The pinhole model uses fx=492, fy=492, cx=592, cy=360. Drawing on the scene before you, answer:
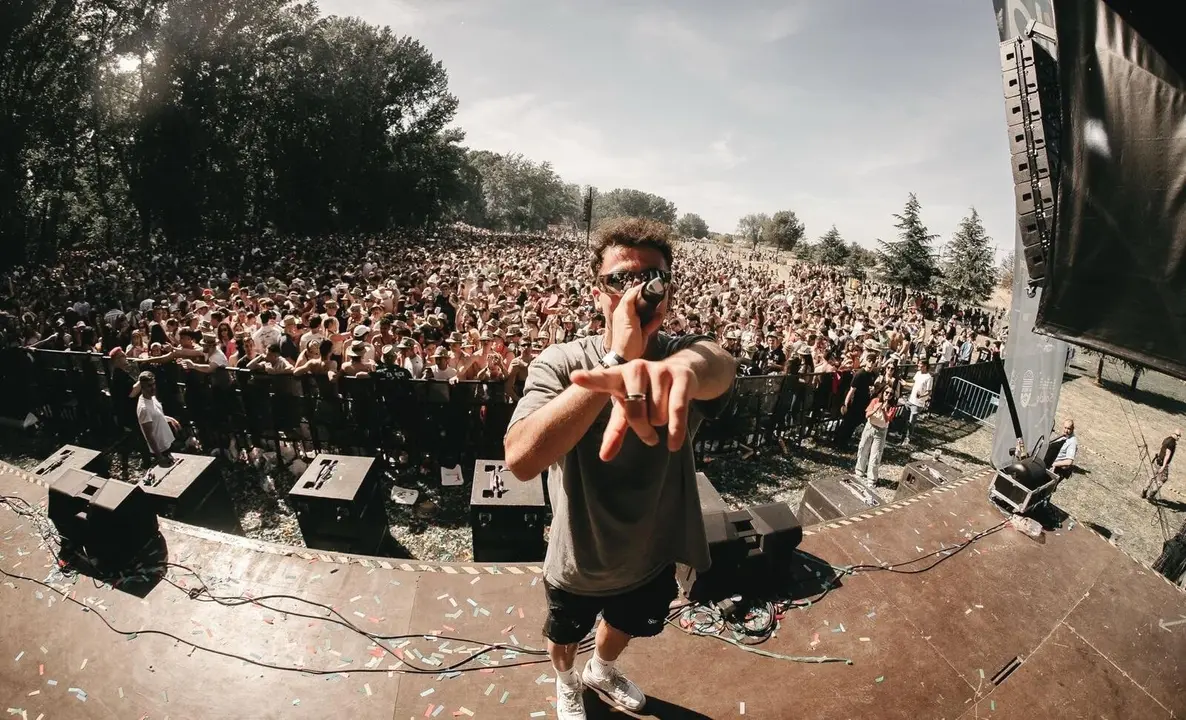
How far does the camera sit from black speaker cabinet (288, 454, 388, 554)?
193 inches

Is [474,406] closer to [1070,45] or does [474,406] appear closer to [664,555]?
[664,555]

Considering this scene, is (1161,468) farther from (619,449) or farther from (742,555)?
(619,449)

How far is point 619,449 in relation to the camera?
1.56 metres

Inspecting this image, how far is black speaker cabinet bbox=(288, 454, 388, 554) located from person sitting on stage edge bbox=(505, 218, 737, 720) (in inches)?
119

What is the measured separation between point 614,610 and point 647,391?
1.67m

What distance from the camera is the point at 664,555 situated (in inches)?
98.0

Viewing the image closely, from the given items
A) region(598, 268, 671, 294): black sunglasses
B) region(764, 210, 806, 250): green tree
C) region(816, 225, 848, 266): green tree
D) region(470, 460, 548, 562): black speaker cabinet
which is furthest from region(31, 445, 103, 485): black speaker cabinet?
region(764, 210, 806, 250): green tree

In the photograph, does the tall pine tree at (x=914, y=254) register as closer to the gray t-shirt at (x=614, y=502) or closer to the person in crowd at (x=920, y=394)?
the person in crowd at (x=920, y=394)

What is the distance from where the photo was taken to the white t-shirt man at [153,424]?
604 cm

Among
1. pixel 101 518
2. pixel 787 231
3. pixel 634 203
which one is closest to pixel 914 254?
pixel 101 518

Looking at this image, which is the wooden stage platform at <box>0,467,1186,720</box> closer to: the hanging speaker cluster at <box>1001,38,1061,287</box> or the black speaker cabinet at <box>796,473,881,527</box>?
the black speaker cabinet at <box>796,473,881,527</box>

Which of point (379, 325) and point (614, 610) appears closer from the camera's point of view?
point (614, 610)

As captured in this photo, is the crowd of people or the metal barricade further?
the metal barricade

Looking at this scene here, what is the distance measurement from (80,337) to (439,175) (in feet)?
155
